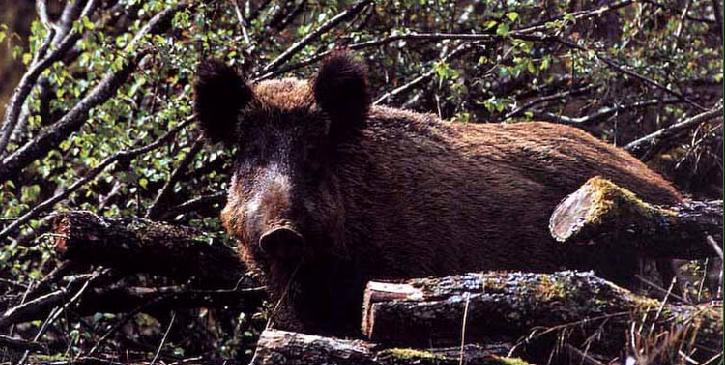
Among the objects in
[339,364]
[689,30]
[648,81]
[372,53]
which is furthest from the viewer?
[689,30]

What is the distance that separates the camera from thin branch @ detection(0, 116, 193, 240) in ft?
22.5

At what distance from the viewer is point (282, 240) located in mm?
4652

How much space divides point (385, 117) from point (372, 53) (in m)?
2.28

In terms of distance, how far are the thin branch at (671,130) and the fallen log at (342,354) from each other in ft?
12.9

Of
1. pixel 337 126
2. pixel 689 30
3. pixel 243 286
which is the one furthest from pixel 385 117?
pixel 689 30

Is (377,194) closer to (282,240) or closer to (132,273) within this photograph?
(282,240)

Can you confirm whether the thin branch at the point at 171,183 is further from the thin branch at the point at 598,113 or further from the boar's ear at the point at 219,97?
the thin branch at the point at 598,113

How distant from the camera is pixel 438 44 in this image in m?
8.66

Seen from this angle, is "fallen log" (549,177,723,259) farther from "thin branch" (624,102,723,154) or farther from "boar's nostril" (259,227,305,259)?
"thin branch" (624,102,723,154)

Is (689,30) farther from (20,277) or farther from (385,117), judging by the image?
(20,277)

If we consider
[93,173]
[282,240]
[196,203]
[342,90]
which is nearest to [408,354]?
[282,240]

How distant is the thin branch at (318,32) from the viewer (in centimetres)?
712

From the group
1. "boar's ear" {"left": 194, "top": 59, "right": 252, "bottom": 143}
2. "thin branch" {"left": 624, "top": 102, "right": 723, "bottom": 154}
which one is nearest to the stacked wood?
"boar's ear" {"left": 194, "top": 59, "right": 252, "bottom": 143}

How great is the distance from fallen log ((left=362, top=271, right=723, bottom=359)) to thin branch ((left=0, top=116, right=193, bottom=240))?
3.30 m
